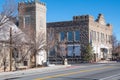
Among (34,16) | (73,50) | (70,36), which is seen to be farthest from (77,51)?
(34,16)

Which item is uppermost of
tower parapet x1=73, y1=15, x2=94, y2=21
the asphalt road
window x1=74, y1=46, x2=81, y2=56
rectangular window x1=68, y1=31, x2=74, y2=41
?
tower parapet x1=73, y1=15, x2=94, y2=21

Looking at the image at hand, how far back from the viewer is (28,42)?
146 feet

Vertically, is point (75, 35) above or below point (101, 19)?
below

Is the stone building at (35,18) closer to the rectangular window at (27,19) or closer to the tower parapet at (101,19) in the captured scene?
the rectangular window at (27,19)

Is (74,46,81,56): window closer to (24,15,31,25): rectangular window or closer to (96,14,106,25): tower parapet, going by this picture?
(96,14,106,25): tower parapet

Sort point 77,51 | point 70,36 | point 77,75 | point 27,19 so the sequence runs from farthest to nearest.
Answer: point 70,36 → point 77,51 → point 27,19 → point 77,75

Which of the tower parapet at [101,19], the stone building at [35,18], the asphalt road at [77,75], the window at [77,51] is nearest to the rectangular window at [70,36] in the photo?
the window at [77,51]

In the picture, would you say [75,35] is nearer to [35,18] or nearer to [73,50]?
[73,50]

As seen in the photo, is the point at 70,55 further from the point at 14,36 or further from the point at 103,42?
the point at 14,36

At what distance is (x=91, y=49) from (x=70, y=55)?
5.93m

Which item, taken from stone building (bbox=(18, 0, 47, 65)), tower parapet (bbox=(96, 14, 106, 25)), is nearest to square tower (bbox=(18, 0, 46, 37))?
stone building (bbox=(18, 0, 47, 65))

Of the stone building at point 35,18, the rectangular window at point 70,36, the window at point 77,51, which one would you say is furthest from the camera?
the rectangular window at point 70,36

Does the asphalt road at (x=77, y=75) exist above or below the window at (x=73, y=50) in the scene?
below

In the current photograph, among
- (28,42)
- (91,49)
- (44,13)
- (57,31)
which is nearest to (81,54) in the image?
(91,49)
